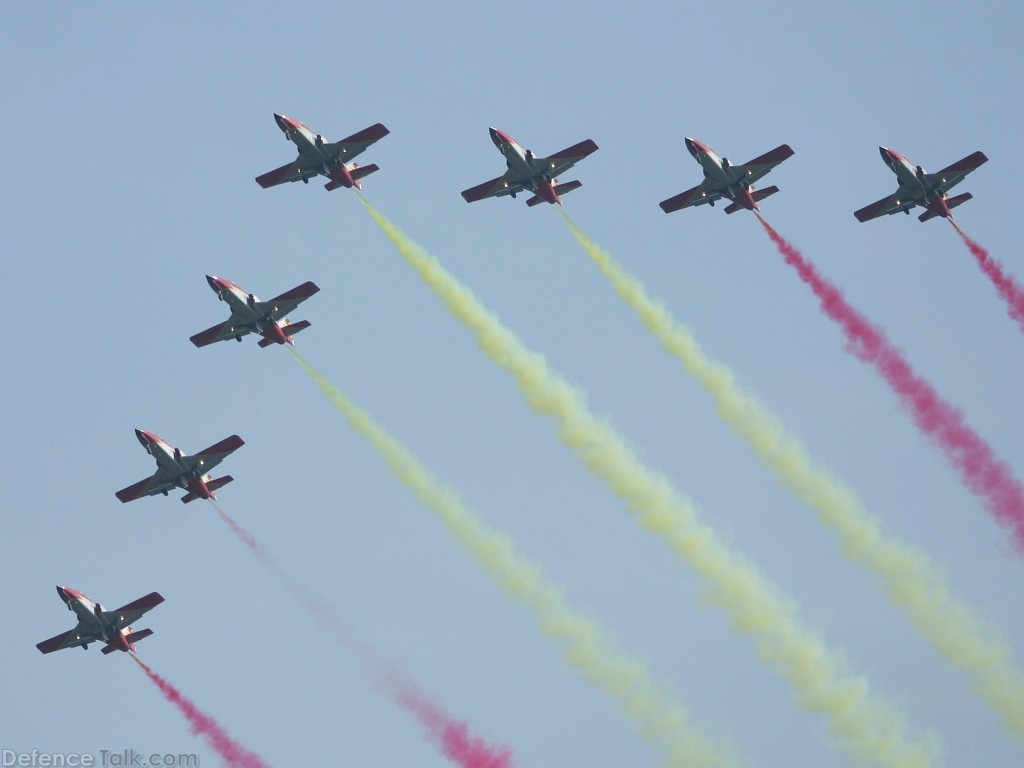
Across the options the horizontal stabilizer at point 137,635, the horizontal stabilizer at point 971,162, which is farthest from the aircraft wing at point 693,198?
the horizontal stabilizer at point 137,635

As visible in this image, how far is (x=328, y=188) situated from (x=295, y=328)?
25.7 feet

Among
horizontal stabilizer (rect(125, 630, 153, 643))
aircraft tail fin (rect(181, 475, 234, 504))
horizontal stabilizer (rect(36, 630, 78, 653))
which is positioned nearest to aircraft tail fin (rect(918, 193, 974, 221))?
aircraft tail fin (rect(181, 475, 234, 504))

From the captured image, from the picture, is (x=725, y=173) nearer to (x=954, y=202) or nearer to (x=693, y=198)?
(x=693, y=198)

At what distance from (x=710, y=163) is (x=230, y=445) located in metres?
30.1

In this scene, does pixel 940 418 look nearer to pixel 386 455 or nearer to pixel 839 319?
pixel 839 319

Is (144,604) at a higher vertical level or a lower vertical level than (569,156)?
lower

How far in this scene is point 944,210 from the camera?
99.2 meters

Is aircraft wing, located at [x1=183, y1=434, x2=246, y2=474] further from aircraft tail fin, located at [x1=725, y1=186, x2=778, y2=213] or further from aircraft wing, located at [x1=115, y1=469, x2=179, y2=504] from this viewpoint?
aircraft tail fin, located at [x1=725, y1=186, x2=778, y2=213]

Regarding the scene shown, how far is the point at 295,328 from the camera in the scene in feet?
327

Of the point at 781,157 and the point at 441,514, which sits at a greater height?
the point at 781,157

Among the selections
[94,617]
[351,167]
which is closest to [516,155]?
Result: [351,167]

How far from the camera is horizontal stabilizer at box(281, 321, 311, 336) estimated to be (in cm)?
9962

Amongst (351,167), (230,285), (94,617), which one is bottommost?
(94,617)

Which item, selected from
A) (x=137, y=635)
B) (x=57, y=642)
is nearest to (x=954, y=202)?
(x=137, y=635)
